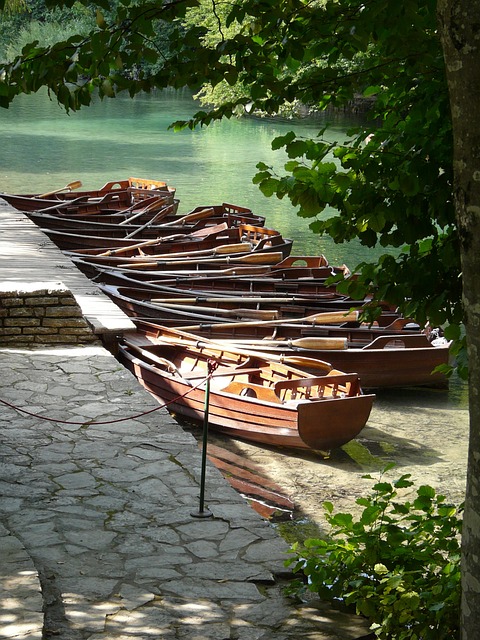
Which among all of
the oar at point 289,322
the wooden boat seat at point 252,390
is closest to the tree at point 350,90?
the wooden boat seat at point 252,390

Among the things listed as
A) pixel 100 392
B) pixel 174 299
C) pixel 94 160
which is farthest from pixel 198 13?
pixel 100 392

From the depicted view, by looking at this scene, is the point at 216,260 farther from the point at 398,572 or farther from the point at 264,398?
the point at 398,572

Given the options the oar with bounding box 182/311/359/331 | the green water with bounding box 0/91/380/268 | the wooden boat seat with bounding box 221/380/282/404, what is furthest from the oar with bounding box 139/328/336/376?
the green water with bounding box 0/91/380/268

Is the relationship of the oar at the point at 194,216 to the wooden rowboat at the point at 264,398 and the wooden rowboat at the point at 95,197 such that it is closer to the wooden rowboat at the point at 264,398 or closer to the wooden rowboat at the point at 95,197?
the wooden rowboat at the point at 95,197

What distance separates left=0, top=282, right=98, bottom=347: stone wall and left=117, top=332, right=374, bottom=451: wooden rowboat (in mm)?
1845

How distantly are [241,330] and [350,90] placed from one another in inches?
307

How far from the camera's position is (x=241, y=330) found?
12250 mm

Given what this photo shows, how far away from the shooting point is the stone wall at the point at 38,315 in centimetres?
799

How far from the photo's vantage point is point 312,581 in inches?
162

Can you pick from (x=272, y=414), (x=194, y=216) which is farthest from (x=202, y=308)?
(x=194, y=216)

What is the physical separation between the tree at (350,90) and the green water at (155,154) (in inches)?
632

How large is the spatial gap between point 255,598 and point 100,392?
307 cm

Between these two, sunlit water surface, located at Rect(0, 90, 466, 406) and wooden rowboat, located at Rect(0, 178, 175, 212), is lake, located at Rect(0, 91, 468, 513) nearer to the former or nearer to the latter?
sunlit water surface, located at Rect(0, 90, 466, 406)

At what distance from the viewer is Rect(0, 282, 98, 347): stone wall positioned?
7.99m
